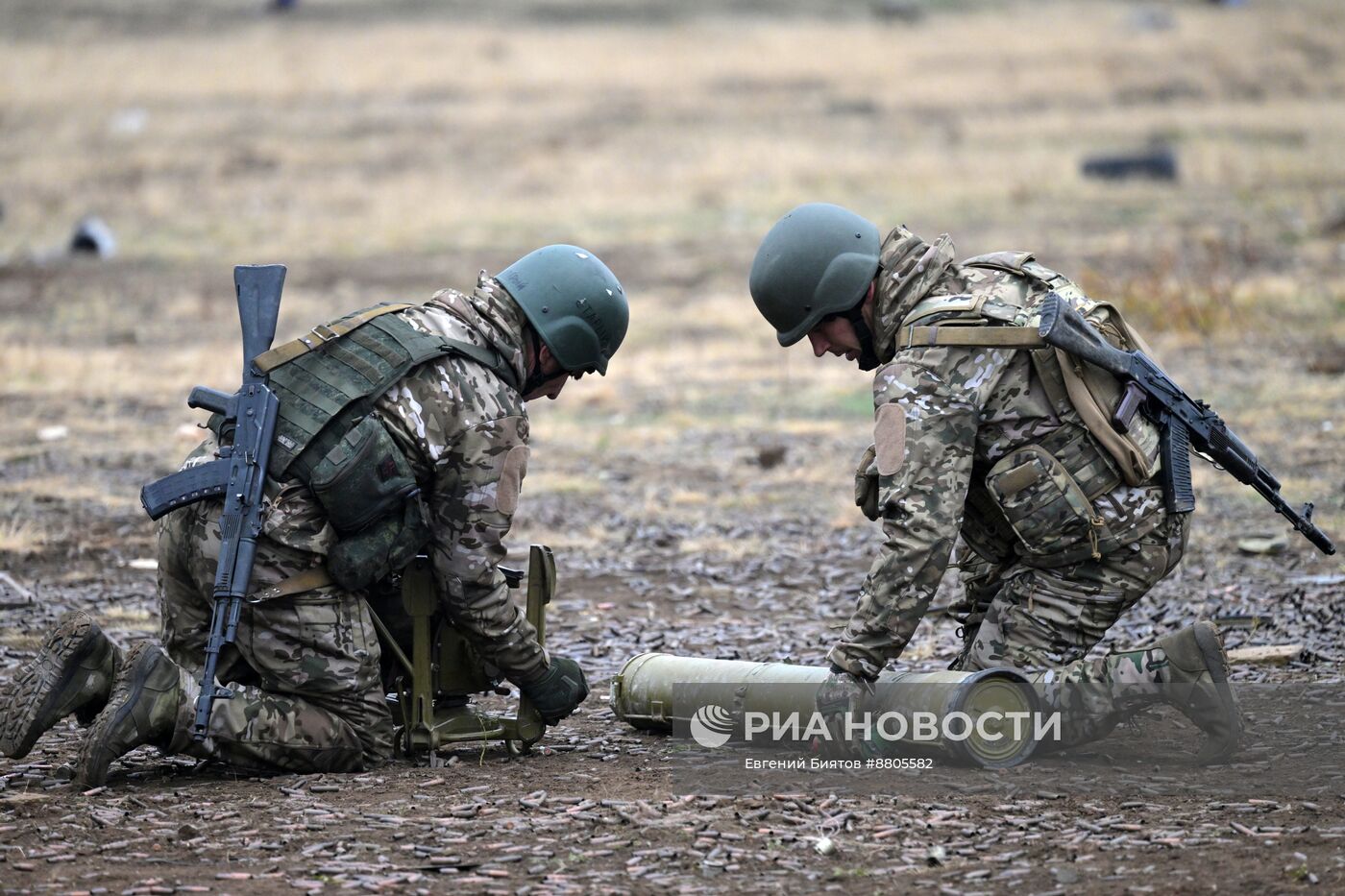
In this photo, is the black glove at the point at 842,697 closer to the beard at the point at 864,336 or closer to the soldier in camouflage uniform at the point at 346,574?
the soldier in camouflage uniform at the point at 346,574

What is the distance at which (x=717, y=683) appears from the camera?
Result: 5844 mm

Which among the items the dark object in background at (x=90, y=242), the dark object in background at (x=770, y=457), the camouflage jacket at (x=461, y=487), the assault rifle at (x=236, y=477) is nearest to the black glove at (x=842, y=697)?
the camouflage jacket at (x=461, y=487)

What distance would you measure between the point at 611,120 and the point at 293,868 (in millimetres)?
33041

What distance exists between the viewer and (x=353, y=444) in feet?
16.9

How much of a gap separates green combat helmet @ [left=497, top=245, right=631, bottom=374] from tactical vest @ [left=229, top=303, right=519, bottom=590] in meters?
0.31

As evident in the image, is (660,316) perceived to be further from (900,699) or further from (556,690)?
(900,699)

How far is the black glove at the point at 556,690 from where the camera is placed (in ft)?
18.2

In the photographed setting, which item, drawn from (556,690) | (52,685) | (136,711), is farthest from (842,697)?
(52,685)

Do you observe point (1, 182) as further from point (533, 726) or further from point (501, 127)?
point (533, 726)

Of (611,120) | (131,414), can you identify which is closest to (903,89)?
(611,120)

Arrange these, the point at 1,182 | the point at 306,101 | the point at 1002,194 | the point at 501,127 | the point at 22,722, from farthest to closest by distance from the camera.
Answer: the point at 306,101, the point at 501,127, the point at 1,182, the point at 1002,194, the point at 22,722

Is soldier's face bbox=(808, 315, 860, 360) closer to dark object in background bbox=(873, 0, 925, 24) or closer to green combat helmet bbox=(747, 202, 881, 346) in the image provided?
green combat helmet bbox=(747, 202, 881, 346)

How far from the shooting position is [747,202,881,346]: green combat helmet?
547 centimetres

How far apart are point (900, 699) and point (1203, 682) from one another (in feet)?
3.37
